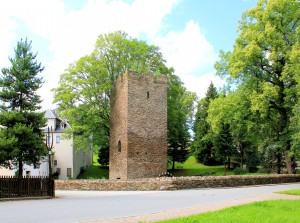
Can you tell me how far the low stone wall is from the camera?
929 inches

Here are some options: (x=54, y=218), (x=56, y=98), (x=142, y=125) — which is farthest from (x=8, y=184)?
(x=56, y=98)

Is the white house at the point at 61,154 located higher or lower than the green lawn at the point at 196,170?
higher

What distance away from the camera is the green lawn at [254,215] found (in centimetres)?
941

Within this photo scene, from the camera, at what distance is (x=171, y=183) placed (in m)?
23.1

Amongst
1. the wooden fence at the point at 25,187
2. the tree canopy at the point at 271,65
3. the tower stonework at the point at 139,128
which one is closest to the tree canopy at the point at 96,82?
the tower stonework at the point at 139,128

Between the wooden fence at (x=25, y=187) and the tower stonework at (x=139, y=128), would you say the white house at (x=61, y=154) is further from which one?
the wooden fence at (x=25, y=187)

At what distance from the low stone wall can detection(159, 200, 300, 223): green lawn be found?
11.4 meters

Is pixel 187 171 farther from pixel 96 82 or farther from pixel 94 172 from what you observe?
pixel 96 82

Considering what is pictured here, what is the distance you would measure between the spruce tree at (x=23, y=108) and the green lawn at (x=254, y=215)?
13.6 metres

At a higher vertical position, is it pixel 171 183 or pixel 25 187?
pixel 25 187

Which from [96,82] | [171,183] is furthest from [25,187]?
[96,82]

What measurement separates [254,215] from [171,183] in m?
13.0

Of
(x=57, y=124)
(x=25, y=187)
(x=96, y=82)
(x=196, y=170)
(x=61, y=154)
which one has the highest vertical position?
(x=96, y=82)

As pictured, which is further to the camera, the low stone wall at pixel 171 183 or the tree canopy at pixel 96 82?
the tree canopy at pixel 96 82
